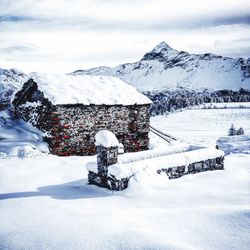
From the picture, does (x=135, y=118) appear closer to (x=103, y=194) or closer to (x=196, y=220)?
(x=103, y=194)

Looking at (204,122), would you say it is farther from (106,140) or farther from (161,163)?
(106,140)

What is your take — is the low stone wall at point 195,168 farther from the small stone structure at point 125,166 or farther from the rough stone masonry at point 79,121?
the rough stone masonry at point 79,121

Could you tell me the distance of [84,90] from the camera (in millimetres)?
13352

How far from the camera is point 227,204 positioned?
6086 millimetres

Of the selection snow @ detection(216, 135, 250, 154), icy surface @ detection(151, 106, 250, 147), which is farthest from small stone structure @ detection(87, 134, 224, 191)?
icy surface @ detection(151, 106, 250, 147)

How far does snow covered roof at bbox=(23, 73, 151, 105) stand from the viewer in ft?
40.3

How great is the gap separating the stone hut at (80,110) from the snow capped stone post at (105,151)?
4.54 metres

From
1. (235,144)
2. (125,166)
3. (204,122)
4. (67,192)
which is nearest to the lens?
(67,192)

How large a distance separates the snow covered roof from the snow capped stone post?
4.58 meters

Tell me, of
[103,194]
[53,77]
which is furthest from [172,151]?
[53,77]

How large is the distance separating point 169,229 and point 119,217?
952mm

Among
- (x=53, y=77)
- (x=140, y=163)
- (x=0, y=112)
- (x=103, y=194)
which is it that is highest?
(x=53, y=77)

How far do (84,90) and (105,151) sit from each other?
6.25 m

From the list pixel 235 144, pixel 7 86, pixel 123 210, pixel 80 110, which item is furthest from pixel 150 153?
pixel 7 86
